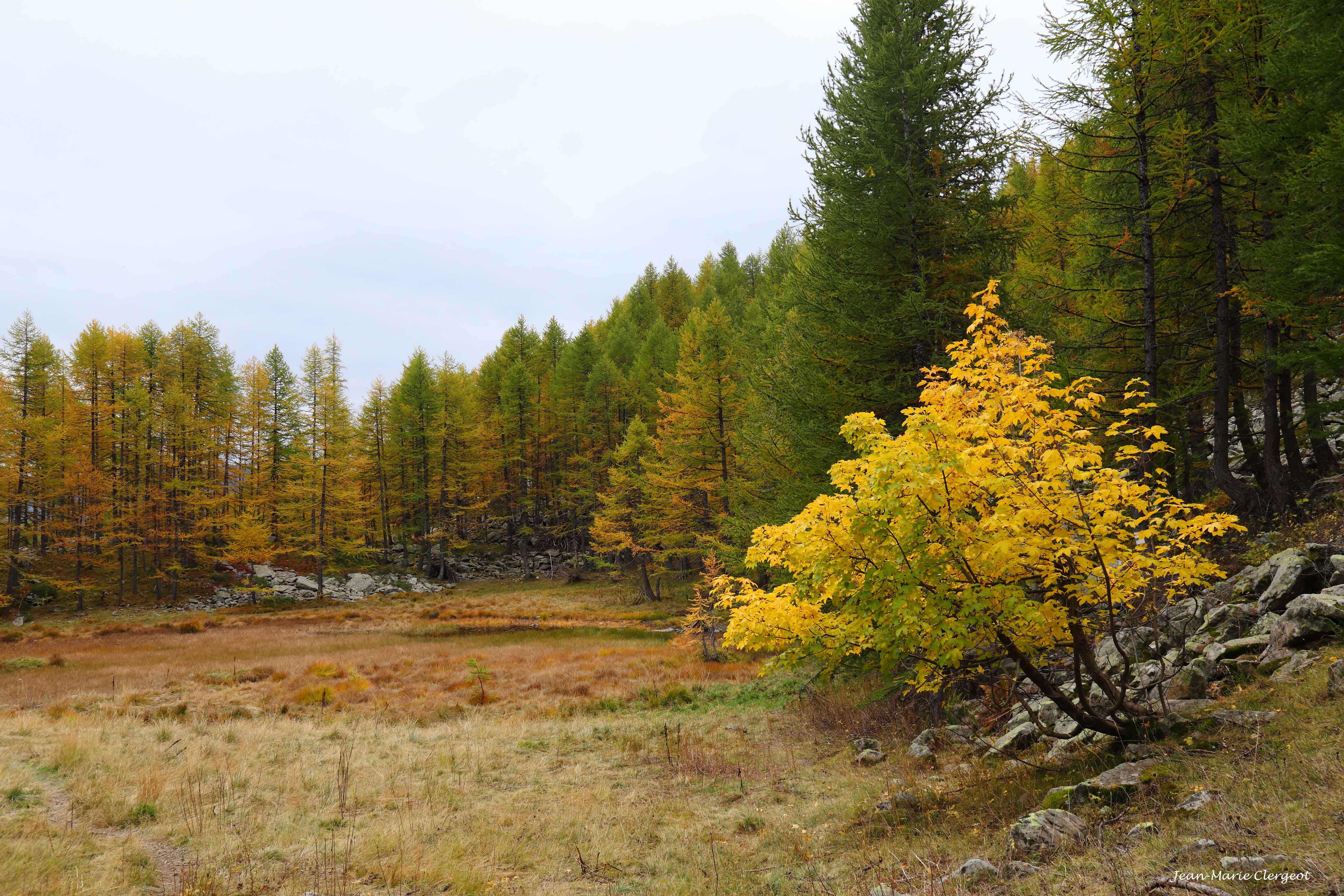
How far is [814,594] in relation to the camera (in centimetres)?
573

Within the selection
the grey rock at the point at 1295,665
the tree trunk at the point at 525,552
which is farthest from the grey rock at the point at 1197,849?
the tree trunk at the point at 525,552

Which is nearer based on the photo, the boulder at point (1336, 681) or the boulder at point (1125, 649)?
the boulder at point (1336, 681)

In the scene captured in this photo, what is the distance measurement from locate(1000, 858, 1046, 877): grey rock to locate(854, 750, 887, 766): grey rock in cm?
476

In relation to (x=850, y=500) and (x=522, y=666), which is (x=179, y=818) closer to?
(x=850, y=500)

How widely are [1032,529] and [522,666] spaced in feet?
55.0

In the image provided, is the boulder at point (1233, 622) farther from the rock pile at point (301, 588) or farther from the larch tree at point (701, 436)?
the rock pile at point (301, 588)

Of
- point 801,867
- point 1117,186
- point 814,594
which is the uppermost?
point 1117,186

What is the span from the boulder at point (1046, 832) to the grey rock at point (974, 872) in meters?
0.25

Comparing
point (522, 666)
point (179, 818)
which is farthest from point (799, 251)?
point (179, 818)

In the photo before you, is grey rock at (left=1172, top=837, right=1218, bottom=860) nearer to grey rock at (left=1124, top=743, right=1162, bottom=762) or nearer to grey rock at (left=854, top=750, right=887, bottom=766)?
grey rock at (left=1124, top=743, right=1162, bottom=762)

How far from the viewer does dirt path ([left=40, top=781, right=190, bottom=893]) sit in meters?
5.66

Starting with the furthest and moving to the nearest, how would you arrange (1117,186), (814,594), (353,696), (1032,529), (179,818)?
(353,696)
(1117,186)
(179,818)
(814,594)
(1032,529)

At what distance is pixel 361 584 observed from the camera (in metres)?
39.2

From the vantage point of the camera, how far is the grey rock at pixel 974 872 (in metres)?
4.46
